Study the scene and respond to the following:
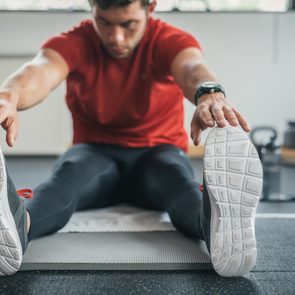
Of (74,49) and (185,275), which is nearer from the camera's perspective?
(185,275)

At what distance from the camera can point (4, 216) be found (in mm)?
866

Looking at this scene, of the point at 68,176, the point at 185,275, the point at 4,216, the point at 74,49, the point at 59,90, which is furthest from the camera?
the point at 59,90

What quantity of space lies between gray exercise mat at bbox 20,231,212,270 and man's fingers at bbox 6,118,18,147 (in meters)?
0.28

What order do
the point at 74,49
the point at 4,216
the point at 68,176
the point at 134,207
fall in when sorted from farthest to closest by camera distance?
the point at 134,207
the point at 74,49
the point at 68,176
the point at 4,216

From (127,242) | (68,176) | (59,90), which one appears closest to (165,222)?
(127,242)

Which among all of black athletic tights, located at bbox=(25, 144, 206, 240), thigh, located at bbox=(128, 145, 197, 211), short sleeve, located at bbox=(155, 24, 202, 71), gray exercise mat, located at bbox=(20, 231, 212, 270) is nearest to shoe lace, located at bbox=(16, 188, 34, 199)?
black athletic tights, located at bbox=(25, 144, 206, 240)

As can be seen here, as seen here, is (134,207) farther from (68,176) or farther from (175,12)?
(175,12)

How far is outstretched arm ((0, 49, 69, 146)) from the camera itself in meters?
0.95

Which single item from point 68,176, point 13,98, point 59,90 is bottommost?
point 59,90

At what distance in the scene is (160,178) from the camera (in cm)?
133

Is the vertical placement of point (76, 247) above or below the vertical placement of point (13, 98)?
below

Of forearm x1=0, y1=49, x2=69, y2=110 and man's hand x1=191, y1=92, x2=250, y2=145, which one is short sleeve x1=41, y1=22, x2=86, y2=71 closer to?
forearm x1=0, y1=49, x2=69, y2=110

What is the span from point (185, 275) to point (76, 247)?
30 centimetres

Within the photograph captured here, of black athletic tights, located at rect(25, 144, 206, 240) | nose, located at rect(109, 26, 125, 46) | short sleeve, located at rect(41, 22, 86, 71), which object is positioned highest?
nose, located at rect(109, 26, 125, 46)
